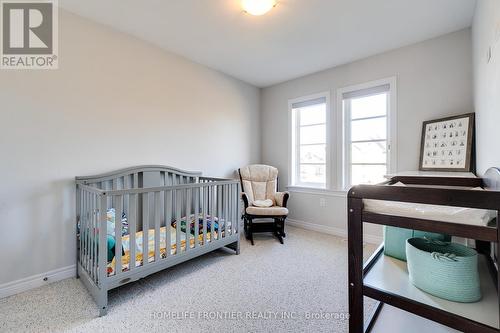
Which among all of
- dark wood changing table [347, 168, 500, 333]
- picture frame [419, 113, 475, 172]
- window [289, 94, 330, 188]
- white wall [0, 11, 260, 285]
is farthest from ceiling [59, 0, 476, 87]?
dark wood changing table [347, 168, 500, 333]

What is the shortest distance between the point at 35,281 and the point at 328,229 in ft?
10.7

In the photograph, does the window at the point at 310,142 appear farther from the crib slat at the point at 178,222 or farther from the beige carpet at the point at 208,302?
the crib slat at the point at 178,222

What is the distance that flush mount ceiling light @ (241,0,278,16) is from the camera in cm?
186

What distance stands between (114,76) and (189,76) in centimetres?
92

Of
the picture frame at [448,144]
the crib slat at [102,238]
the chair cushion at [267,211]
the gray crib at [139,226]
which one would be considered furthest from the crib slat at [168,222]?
the picture frame at [448,144]

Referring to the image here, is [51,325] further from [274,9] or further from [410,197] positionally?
[274,9]

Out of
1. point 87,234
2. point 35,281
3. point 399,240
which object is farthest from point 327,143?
point 35,281

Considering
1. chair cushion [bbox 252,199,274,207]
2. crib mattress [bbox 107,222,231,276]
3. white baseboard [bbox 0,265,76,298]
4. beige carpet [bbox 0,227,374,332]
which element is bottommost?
beige carpet [bbox 0,227,374,332]

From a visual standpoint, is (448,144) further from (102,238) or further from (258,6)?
(102,238)

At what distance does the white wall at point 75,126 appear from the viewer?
1.82 metres

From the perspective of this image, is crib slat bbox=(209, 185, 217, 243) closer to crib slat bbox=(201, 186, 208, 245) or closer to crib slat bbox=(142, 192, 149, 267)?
crib slat bbox=(201, 186, 208, 245)

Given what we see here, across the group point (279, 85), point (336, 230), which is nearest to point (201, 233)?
point (336, 230)

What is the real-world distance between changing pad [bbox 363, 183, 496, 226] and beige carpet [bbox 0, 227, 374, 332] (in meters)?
1.03

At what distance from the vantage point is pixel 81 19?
6.94ft
